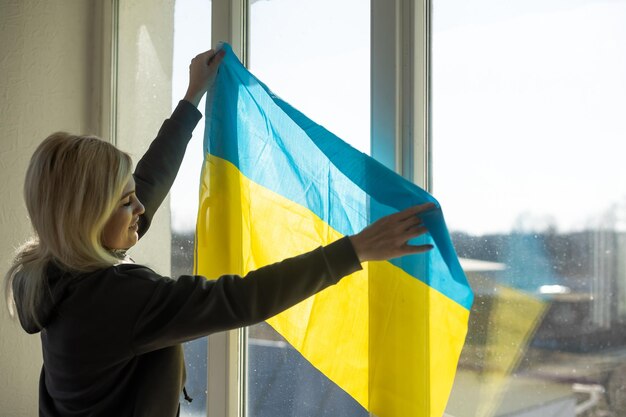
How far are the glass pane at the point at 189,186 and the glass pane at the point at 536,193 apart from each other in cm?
77

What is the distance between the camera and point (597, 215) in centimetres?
113

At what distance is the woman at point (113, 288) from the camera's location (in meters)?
1.11

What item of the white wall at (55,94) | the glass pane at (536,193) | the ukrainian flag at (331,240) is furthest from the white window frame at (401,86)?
the white wall at (55,94)

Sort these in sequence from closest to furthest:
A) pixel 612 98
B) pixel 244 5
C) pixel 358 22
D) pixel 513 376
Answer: pixel 612 98
pixel 513 376
pixel 358 22
pixel 244 5

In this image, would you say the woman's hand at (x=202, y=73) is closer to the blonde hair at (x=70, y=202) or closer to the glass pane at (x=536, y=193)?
the blonde hair at (x=70, y=202)

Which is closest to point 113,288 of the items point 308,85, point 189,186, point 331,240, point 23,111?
point 331,240

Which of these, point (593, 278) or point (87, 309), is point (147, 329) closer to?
point (87, 309)

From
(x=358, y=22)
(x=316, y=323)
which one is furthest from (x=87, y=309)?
(x=358, y=22)

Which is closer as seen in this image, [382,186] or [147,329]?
[147,329]

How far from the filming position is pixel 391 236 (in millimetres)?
1123

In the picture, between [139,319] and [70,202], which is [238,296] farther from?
[70,202]

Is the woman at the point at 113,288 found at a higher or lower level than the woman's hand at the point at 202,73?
lower

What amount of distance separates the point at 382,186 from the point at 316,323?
288mm

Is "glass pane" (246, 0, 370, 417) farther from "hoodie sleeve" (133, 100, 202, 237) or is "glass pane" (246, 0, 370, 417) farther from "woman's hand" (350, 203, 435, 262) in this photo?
"woman's hand" (350, 203, 435, 262)
